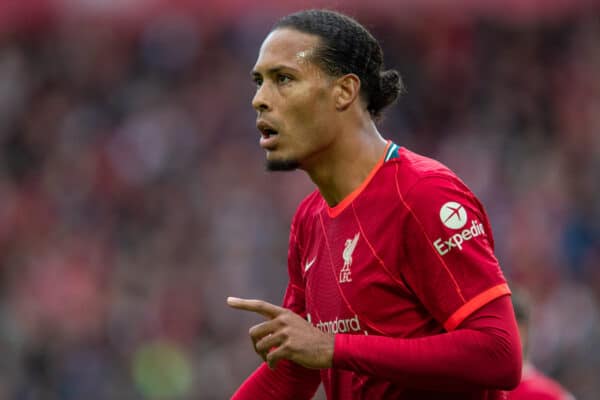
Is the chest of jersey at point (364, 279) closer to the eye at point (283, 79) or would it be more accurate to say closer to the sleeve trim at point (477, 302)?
the sleeve trim at point (477, 302)

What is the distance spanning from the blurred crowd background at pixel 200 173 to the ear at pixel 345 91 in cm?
669

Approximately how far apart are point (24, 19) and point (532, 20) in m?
6.29

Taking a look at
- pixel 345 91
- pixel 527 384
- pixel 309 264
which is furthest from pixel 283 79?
pixel 527 384

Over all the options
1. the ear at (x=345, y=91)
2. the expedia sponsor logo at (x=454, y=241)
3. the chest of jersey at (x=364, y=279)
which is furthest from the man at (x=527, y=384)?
the expedia sponsor logo at (x=454, y=241)

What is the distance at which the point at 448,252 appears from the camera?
130 inches

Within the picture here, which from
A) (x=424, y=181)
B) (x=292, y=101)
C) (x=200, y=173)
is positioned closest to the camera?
(x=424, y=181)

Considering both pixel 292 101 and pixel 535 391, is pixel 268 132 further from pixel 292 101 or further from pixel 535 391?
pixel 535 391

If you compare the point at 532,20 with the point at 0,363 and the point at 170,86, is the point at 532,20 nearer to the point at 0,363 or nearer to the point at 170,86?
the point at 170,86

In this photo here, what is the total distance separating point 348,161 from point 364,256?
14.5 inches

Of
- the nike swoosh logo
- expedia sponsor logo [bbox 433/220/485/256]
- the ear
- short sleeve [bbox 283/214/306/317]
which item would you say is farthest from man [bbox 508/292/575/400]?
expedia sponsor logo [bbox 433/220/485/256]

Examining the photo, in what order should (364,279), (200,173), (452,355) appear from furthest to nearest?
(200,173) < (364,279) < (452,355)

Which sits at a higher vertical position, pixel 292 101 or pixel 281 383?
pixel 292 101

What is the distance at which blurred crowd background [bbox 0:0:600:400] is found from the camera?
1086 cm

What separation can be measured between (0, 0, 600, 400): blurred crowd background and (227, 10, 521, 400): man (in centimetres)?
663
